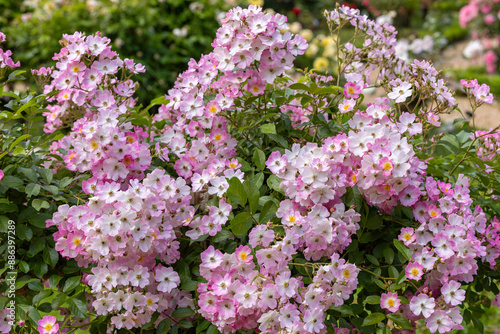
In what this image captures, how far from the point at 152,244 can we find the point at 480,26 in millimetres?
8745

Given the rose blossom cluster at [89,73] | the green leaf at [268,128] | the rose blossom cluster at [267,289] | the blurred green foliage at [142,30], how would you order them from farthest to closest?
the blurred green foliage at [142,30] → the rose blossom cluster at [89,73] → the green leaf at [268,128] → the rose blossom cluster at [267,289]

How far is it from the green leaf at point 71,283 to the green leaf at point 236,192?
490mm

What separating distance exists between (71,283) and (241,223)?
51 centimetres

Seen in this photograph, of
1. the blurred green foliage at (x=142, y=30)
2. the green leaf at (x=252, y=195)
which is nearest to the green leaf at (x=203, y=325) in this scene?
the green leaf at (x=252, y=195)

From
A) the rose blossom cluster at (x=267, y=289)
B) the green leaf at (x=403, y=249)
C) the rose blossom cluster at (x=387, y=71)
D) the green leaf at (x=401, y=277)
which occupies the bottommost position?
the rose blossom cluster at (x=267, y=289)

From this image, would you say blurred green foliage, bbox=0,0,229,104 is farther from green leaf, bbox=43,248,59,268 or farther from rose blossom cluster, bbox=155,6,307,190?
green leaf, bbox=43,248,59,268

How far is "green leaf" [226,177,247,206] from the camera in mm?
1380

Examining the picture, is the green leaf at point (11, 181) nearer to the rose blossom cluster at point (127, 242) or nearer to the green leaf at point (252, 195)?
the rose blossom cluster at point (127, 242)

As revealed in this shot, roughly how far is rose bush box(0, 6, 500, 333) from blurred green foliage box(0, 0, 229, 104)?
276 centimetres

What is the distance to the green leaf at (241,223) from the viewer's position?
4.52 ft

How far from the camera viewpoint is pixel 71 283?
145 cm

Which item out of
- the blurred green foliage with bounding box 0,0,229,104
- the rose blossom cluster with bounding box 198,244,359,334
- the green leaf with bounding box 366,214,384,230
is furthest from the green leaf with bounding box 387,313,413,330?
the blurred green foliage with bounding box 0,0,229,104

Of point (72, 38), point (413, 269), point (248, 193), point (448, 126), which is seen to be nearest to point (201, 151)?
point (248, 193)

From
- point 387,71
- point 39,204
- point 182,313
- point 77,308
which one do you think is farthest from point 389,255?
point 39,204
